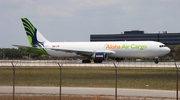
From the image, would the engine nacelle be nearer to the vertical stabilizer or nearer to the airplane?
the airplane

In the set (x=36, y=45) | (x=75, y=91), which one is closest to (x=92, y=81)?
(x=75, y=91)

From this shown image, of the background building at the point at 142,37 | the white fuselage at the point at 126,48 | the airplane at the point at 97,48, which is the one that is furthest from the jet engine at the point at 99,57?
the background building at the point at 142,37

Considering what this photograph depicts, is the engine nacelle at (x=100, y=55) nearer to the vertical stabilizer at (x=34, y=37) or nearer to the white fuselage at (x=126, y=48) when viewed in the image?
the white fuselage at (x=126, y=48)

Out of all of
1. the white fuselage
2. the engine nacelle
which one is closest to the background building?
the white fuselage

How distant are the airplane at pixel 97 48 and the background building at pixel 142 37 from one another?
96.0 metres

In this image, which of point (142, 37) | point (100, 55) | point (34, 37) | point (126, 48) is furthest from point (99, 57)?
point (142, 37)

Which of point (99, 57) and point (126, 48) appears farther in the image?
point (99, 57)

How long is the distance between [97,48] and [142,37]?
10665 centimetres

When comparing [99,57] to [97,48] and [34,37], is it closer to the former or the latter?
[97,48]

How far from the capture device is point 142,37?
16900 centimetres

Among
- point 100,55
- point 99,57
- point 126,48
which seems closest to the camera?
point 126,48

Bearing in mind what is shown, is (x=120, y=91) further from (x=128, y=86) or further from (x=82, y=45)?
(x=82, y=45)

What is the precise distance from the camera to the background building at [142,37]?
165m

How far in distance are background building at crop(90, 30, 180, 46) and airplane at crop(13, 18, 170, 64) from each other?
9601 cm
